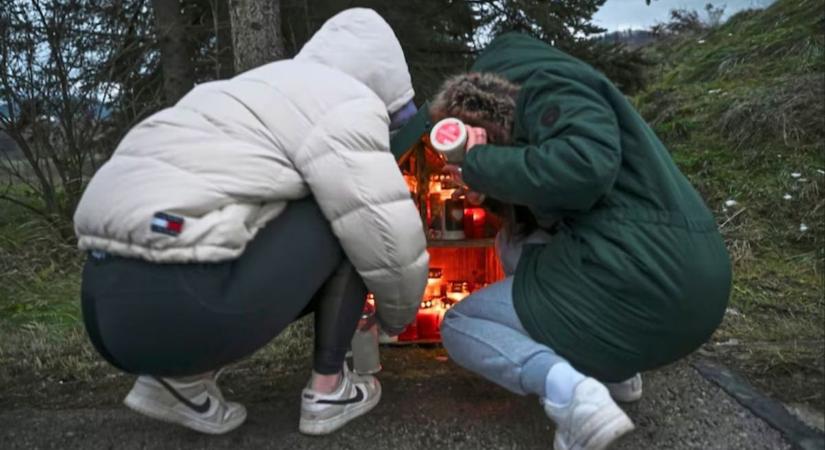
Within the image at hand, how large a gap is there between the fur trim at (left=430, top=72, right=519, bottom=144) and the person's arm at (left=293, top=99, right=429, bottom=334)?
212 mm

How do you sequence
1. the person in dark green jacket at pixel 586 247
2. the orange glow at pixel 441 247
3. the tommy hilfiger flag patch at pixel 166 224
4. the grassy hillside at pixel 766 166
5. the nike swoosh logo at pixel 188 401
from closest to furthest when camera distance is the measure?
the tommy hilfiger flag patch at pixel 166 224
the person in dark green jacket at pixel 586 247
the nike swoosh logo at pixel 188 401
the orange glow at pixel 441 247
the grassy hillside at pixel 766 166

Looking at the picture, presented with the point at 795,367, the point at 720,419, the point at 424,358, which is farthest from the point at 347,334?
the point at 795,367

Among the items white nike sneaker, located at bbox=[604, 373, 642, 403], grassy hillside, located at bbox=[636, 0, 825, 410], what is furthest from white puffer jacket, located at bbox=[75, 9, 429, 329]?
grassy hillside, located at bbox=[636, 0, 825, 410]

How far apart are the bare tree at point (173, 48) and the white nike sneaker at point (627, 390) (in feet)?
13.0

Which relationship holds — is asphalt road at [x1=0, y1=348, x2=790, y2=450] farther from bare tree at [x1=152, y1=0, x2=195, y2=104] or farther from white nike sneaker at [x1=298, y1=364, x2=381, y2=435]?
bare tree at [x1=152, y1=0, x2=195, y2=104]

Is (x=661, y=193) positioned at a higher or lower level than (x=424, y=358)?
higher

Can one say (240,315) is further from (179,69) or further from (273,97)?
(179,69)

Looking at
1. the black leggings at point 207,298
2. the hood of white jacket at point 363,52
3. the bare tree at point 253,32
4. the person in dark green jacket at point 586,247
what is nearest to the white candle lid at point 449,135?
the person in dark green jacket at point 586,247

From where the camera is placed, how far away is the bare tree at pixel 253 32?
11.7 ft

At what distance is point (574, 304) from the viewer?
183cm

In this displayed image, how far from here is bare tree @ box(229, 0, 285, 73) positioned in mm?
3568

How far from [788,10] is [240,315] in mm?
8007

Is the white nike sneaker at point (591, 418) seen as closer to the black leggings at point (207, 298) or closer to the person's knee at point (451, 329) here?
the person's knee at point (451, 329)

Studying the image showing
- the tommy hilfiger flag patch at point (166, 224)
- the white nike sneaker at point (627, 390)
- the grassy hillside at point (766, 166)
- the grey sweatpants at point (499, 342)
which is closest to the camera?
the tommy hilfiger flag patch at point (166, 224)
